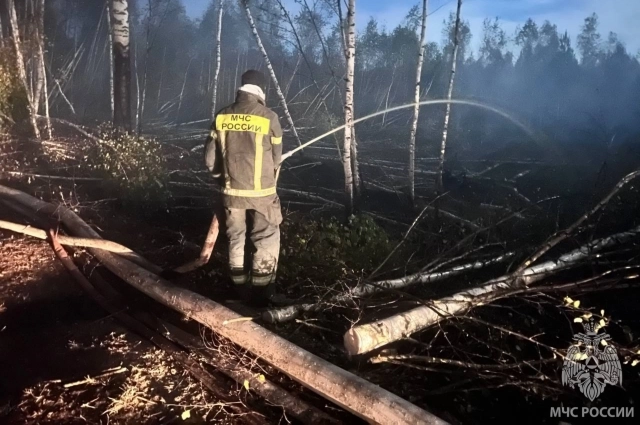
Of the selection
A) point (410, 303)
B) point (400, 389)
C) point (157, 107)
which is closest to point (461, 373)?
point (400, 389)

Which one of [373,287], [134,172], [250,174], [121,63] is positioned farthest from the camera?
[121,63]

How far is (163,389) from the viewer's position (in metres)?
3.05

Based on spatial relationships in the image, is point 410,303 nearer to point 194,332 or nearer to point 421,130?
point 194,332

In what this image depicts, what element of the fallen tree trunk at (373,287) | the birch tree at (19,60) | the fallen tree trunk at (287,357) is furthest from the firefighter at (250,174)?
the birch tree at (19,60)

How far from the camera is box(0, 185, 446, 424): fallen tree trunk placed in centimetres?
252

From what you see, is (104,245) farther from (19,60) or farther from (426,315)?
(19,60)

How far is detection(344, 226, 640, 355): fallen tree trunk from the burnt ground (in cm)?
94

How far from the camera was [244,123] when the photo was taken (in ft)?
12.2

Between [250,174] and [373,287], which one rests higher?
[250,174]

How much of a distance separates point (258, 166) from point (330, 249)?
5.71ft

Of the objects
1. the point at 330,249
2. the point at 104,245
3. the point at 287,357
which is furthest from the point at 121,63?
the point at 287,357

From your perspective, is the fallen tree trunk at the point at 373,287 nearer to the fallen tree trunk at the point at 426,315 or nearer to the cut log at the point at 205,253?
the fallen tree trunk at the point at 426,315

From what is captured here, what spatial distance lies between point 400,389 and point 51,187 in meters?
7.15

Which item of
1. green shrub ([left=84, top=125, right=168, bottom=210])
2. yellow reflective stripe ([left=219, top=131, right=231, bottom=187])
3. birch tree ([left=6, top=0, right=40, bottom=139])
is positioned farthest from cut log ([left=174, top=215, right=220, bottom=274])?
birch tree ([left=6, top=0, right=40, bottom=139])
